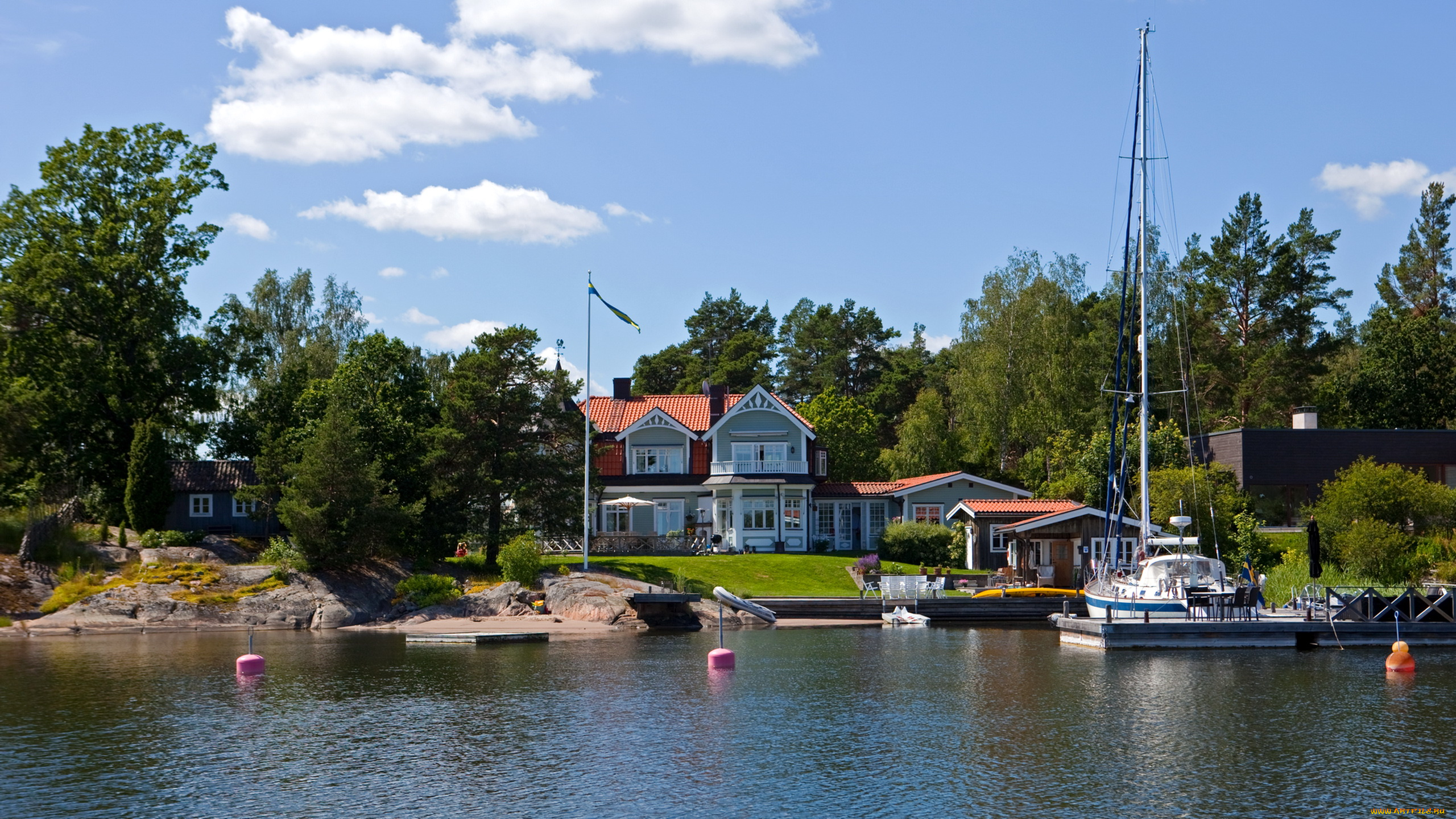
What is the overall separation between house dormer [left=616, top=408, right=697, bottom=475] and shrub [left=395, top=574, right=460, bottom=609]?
17.8 m

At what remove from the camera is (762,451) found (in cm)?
6438

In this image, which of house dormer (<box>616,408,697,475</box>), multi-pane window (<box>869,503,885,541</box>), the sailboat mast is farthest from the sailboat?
house dormer (<box>616,408,697,475</box>)

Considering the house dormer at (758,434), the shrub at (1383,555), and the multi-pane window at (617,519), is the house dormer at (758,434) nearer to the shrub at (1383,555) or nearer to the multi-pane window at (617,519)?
the multi-pane window at (617,519)

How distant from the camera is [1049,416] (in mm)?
71312

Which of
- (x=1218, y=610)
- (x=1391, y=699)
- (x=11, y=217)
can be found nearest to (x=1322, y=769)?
(x=1391, y=699)

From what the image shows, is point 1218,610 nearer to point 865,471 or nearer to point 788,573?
point 788,573

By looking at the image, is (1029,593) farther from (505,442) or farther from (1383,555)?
(505,442)

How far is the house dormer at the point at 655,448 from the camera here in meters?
65.7

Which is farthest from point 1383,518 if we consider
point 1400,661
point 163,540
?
point 163,540

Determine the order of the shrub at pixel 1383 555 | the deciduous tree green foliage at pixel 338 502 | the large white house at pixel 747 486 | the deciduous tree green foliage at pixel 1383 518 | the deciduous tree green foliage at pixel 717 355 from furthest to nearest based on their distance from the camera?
the deciduous tree green foliage at pixel 717 355
the large white house at pixel 747 486
the deciduous tree green foliage at pixel 338 502
the deciduous tree green foliage at pixel 1383 518
the shrub at pixel 1383 555

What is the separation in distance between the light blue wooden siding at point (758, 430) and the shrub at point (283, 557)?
75.8 ft

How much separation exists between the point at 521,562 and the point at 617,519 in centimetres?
1559

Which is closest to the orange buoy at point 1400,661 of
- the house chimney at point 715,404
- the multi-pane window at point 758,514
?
the multi-pane window at point 758,514

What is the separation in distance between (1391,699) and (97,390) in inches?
2059
